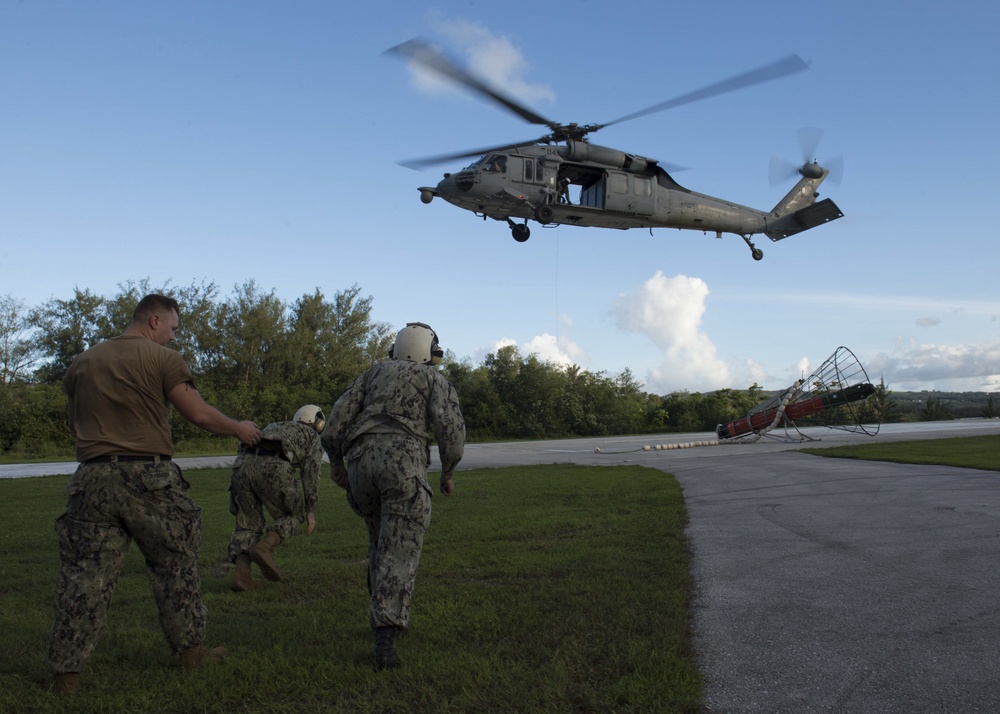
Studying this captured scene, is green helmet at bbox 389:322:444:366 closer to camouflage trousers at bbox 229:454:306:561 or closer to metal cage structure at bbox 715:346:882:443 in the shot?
camouflage trousers at bbox 229:454:306:561

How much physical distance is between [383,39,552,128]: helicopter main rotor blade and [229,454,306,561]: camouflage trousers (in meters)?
8.56

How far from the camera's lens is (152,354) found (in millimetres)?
3887

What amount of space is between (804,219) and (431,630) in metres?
20.1

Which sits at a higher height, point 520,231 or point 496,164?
point 496,164

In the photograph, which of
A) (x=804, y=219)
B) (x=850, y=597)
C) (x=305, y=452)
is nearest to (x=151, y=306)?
(x=305, y=452)

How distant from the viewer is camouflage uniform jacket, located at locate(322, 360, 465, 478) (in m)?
4.37

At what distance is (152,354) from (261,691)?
179 centimetres


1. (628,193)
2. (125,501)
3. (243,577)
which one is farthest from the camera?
(628,193)

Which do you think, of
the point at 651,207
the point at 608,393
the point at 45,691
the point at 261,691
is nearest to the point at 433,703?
the point at 261,691

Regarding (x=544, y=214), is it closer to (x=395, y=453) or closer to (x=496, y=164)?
(x=496, y=164)

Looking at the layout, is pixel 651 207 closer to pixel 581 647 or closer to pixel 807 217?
pixel 807 217

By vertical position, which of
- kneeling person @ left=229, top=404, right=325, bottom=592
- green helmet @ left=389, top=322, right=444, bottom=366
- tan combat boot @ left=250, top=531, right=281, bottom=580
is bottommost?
tan combat boot @ left=250, top=531, right=281, bottom=580

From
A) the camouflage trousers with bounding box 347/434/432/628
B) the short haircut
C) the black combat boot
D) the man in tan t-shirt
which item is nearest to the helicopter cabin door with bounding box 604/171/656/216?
the camouflage trousers with bounding box 347/434/432/628

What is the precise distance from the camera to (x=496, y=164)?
55.1 feet
